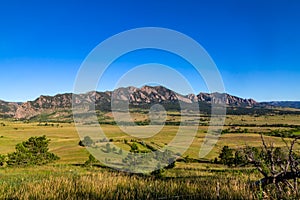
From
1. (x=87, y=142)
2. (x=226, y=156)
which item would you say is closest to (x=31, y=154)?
(x=226, y=156)

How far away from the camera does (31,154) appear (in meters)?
51.3

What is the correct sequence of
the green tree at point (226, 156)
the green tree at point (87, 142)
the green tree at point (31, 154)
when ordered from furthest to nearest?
the green tree at point (87, 142), the green tree at point (226, 156), the green tree at point (31, 154)

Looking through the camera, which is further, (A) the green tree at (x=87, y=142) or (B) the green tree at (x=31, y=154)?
(A) the green tree at (x=87, y=142)

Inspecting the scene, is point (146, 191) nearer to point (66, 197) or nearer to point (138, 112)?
point (66, 197)

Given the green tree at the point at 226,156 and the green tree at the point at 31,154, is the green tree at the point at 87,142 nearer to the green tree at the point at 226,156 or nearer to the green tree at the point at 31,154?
the green tree at the point at 31,154

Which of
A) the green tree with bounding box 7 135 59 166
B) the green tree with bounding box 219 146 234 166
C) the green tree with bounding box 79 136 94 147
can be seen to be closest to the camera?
the green tree with bounding box 7 135 59 166

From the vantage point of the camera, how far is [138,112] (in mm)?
193125

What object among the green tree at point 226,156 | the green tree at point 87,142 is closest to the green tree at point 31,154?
the green tree at point 87,142

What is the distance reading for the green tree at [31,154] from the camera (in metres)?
47.4

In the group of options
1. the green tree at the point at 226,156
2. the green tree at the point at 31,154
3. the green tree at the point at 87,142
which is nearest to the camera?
the green tree at the point at 31,154

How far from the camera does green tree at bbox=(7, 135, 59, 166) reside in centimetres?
4741

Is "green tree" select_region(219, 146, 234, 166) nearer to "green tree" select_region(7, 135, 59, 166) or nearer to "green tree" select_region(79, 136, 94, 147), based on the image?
"green tree" select_region(7, 135, 59, 166)

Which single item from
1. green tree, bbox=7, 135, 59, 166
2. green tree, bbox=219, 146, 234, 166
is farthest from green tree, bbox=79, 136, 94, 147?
green tree, bbox=219, 146, 234, 166

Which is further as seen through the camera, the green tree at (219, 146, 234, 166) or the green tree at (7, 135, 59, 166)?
the green tree at (219, 146, 234, 166)
